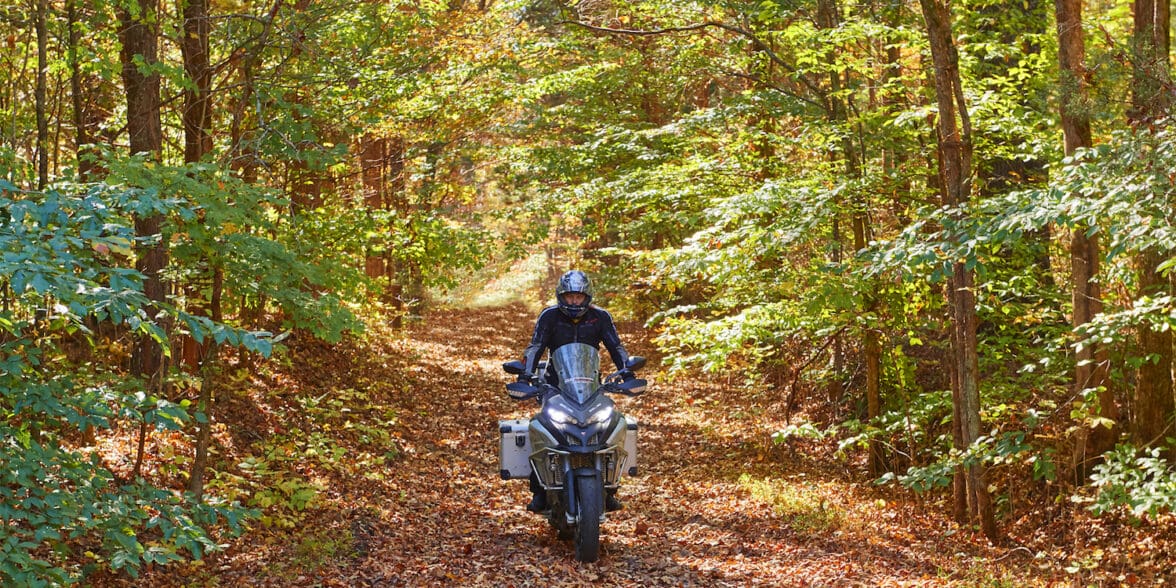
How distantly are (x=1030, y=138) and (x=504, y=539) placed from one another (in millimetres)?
6342

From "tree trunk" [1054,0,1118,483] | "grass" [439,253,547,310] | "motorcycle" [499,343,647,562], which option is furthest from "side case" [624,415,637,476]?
"grass" [439,253,547,310]

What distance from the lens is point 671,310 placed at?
11.1m

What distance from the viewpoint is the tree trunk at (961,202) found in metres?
8.30

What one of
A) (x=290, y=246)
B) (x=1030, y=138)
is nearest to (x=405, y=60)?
(x=290, y=246)

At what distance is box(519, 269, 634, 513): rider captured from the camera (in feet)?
26.2

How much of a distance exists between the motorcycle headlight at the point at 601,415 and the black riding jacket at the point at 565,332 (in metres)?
0.70

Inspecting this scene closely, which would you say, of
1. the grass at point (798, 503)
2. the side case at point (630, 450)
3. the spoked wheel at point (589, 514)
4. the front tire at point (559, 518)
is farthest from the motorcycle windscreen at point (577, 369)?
the grass at point (798, 503)

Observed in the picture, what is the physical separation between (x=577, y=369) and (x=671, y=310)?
12.0 feet

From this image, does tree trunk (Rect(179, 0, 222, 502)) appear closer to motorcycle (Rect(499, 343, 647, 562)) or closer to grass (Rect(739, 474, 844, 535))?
motorcycle (Rect(499, 343, 647, 562))

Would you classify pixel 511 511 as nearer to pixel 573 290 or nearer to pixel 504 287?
pixel 573 290

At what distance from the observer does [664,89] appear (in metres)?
20.3

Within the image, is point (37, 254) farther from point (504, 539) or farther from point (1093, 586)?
point (1093, 586)

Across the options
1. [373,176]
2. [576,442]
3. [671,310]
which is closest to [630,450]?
[576,442]

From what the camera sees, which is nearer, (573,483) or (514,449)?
→ (573,483)
